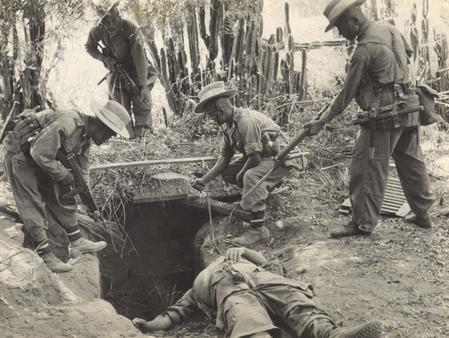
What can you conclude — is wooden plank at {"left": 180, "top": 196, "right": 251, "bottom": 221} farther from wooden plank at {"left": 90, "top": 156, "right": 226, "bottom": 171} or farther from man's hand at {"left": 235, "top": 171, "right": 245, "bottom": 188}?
wooden plank at {"left": 90, "top": 156, "right": 226, "bottom": 171}

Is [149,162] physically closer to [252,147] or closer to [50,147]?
[252,147]

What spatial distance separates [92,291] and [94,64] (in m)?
5.76

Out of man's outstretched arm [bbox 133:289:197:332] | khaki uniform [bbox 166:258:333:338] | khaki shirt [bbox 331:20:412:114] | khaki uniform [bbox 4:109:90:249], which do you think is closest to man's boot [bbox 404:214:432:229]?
khaki shirt [bbox 331:20:412:114]

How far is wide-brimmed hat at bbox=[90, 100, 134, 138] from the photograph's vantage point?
16.8ft

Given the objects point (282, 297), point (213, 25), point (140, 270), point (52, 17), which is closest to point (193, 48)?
point (213, 25)

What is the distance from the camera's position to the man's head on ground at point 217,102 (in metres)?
5.67

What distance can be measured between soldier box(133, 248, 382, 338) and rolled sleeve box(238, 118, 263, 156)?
47.0 inches

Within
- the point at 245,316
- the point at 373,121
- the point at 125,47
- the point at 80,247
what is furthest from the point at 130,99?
the point at 245,316

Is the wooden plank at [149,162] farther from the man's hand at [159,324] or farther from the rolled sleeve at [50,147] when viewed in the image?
the man's hand at [159,324]

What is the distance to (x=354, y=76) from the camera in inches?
207

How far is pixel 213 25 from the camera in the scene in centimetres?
819

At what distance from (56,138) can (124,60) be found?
7.55 ft

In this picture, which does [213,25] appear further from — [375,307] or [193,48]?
[375,307]

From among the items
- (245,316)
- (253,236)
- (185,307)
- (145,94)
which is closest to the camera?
(245,316)
